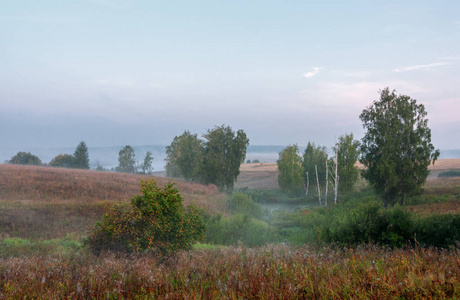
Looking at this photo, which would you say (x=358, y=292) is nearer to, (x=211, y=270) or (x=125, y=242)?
(x=211, y=270)

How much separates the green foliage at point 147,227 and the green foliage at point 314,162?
4745 centimetres

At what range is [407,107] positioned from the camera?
28328 mm

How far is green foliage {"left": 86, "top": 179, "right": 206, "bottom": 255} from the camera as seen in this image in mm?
9070

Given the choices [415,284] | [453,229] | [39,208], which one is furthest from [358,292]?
[39,208]

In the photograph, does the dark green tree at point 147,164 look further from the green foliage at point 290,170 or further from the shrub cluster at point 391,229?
the shrub cluster at point 391,229

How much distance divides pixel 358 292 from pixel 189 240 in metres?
6.86

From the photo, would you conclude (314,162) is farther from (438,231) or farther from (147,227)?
(147,227)

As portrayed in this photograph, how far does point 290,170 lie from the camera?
52719 mm

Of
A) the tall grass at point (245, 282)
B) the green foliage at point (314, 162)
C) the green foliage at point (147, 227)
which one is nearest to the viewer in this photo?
the tall grass at point (245, 282)

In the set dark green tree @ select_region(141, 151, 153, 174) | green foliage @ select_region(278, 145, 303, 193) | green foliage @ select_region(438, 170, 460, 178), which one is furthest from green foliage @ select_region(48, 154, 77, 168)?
green foliage @ select_region(438, 170, 460, 178)

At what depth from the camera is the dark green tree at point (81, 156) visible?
8244 centimetres

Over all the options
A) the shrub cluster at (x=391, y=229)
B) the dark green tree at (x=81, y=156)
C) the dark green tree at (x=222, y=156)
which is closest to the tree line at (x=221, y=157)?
the dark green tree at (x=222, y=156)

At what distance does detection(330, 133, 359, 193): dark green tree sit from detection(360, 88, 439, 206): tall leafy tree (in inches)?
501

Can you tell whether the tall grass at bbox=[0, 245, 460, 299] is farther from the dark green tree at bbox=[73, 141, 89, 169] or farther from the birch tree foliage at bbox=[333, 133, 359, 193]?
the dark green tree at bbox=[73, 141, 89, 169]
